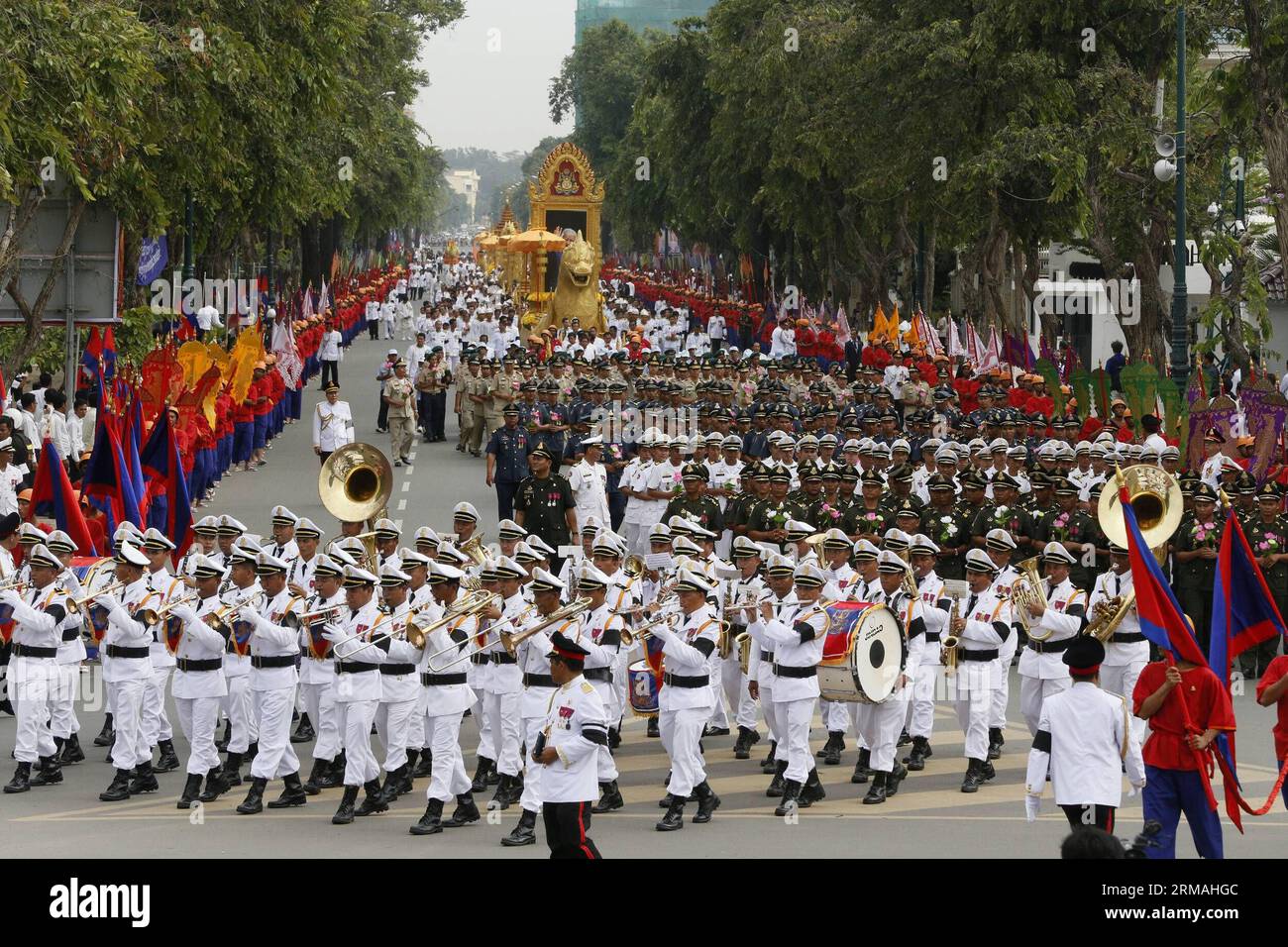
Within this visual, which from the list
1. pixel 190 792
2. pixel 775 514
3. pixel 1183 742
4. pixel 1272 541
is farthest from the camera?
pixel 775 514

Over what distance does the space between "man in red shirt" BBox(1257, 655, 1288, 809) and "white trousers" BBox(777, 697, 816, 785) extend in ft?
11.0

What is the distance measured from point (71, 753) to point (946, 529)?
26.1 feet

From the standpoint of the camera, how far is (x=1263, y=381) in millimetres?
22906

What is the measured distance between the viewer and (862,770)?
573 inches

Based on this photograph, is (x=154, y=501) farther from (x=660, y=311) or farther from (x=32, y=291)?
(x=660, y=311)

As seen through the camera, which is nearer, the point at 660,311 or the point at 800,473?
the point at 800,473

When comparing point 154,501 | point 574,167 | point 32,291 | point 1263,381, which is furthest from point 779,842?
point 574,167

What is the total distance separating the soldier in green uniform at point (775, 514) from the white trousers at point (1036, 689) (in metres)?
4.64

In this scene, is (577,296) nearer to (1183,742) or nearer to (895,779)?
(895,779)

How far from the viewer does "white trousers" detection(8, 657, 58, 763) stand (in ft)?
45.6

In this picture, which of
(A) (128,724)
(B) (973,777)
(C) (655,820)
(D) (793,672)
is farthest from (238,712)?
(B) (973,777)

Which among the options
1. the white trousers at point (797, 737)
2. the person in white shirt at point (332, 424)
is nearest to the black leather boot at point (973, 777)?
the white trousers at point (797, 737)

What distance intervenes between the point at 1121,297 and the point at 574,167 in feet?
115

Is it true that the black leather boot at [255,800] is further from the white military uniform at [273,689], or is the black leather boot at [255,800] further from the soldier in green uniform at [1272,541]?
the soldier in green uniform at [1272,541]
